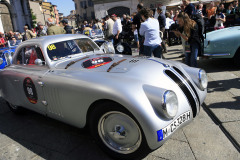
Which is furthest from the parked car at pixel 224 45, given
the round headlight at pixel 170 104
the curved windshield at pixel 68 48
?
the round headlight at pixel 170 104

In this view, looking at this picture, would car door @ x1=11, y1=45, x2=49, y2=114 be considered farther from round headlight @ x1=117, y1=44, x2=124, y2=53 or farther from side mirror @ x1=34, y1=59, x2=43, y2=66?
round headlight @ x1=117, y1=44, x2=124, y2=53

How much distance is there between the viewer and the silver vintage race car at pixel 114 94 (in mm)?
2143

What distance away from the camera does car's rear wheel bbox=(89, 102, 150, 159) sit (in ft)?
7.39

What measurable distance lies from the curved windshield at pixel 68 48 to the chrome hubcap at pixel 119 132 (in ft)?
5.01

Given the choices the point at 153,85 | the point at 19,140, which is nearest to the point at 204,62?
the point at 153,85

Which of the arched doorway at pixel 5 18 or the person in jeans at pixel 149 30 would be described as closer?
the person in jeans at pixel 149 30

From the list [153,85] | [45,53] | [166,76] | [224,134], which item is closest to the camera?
[153,85]

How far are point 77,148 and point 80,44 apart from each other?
6.22 feet

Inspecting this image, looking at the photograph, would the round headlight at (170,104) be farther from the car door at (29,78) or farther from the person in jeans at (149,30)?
the person in jeans at (149,30)

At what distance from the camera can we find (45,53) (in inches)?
131

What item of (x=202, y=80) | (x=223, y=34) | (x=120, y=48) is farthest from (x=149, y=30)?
(x=223, y=34)

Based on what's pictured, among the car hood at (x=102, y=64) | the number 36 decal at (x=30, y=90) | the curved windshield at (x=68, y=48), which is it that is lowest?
the number 36 decal at (x=30, y=90)

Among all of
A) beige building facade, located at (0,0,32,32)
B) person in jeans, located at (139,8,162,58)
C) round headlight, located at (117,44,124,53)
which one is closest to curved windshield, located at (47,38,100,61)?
person in jeans, located at (139,8,162,58)

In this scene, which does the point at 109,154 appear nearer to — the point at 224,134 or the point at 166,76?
the point at 166,76
